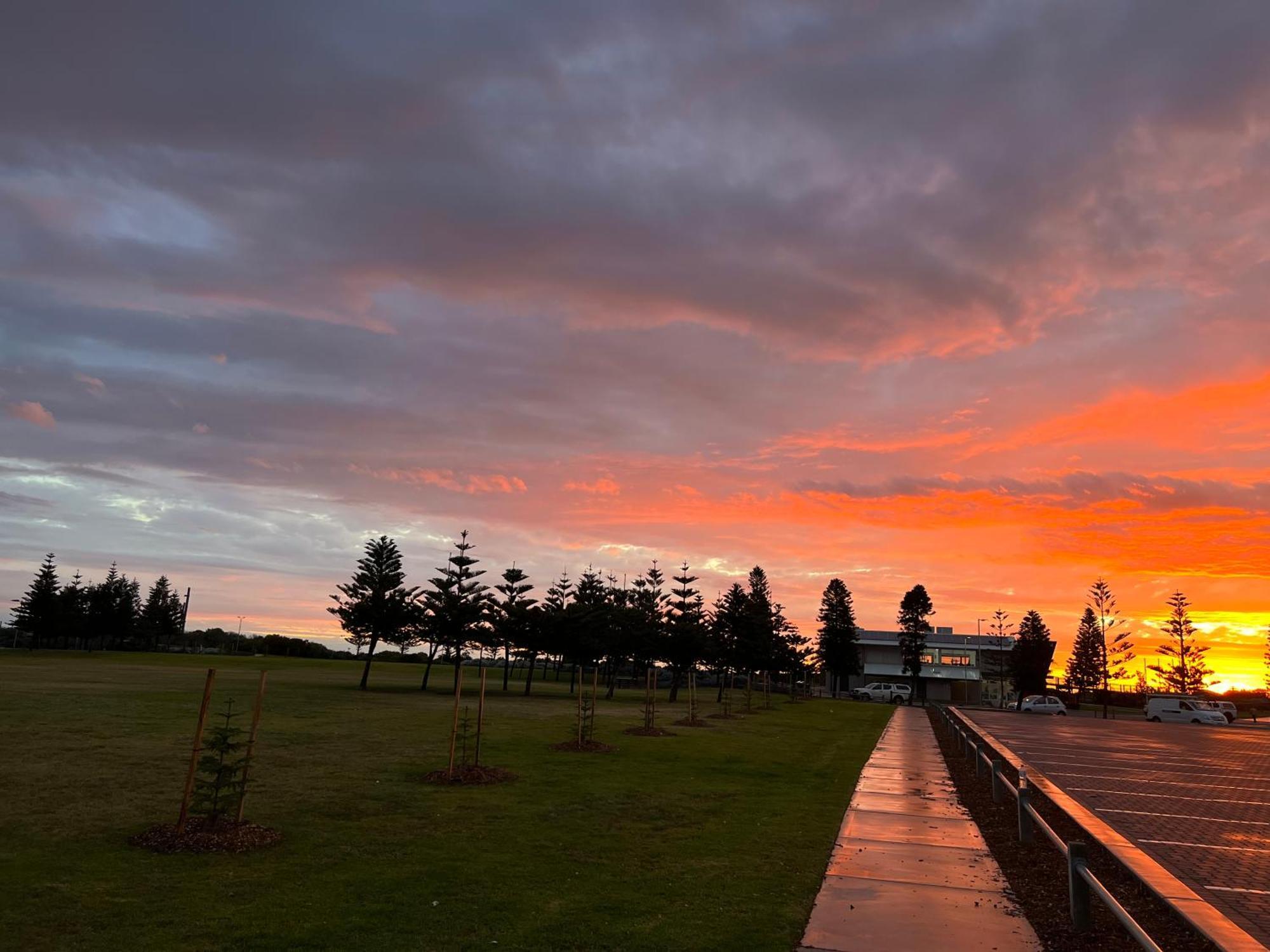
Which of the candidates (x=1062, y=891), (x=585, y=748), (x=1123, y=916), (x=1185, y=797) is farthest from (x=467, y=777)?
(x=1185, y=797)

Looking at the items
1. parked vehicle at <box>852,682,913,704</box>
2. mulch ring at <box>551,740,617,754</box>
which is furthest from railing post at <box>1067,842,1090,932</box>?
parked vehicle at <box>852,682,913,704</box>

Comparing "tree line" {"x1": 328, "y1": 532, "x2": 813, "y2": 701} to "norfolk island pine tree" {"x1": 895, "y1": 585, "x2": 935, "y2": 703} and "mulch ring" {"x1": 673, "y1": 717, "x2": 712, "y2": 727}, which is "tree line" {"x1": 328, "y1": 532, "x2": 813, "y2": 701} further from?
"norfolk island pine tree" {"x1": 895, "y1": 585, "x2": 935, "y2": 703}

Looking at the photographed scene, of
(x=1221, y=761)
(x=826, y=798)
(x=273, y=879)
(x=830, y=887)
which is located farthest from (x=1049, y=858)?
(x=1221, y=761)

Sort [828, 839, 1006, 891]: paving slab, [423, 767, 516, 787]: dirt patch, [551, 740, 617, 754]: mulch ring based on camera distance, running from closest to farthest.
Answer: [828, 839, 1006, 891]: paving slab, [423, 767, 516, 787]: dirt patch, [551, 740, 617, 754]: mulch ring

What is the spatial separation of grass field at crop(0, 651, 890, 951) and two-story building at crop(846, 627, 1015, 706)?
87.9 m

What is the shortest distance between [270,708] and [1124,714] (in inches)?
2549

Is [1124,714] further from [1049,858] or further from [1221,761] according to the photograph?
[1049,858]

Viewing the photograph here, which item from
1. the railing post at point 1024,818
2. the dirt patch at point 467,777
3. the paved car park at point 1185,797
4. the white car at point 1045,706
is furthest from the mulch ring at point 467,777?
the white car at point 1045,706

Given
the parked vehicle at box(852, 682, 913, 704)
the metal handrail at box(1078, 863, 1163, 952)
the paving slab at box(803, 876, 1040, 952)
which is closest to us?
the metal handrail at box(1078, 863, 1163, 952)

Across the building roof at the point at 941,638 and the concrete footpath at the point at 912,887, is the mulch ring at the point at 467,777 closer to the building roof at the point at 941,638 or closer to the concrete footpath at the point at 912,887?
the concrete footpath at the point at 912,887

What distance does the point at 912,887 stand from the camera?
28.6 ft

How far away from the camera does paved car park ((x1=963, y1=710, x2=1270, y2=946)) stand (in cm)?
977

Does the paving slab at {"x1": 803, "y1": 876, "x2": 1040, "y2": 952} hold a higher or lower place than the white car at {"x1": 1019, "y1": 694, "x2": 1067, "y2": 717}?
lower

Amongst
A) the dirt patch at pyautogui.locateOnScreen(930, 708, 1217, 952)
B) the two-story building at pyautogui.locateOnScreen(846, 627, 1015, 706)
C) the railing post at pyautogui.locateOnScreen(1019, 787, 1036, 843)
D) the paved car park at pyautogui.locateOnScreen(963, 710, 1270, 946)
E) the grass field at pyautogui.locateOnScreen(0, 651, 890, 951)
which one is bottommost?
the grass field at pyautogui.locateOnScreen(0, 651, 890, 951)
